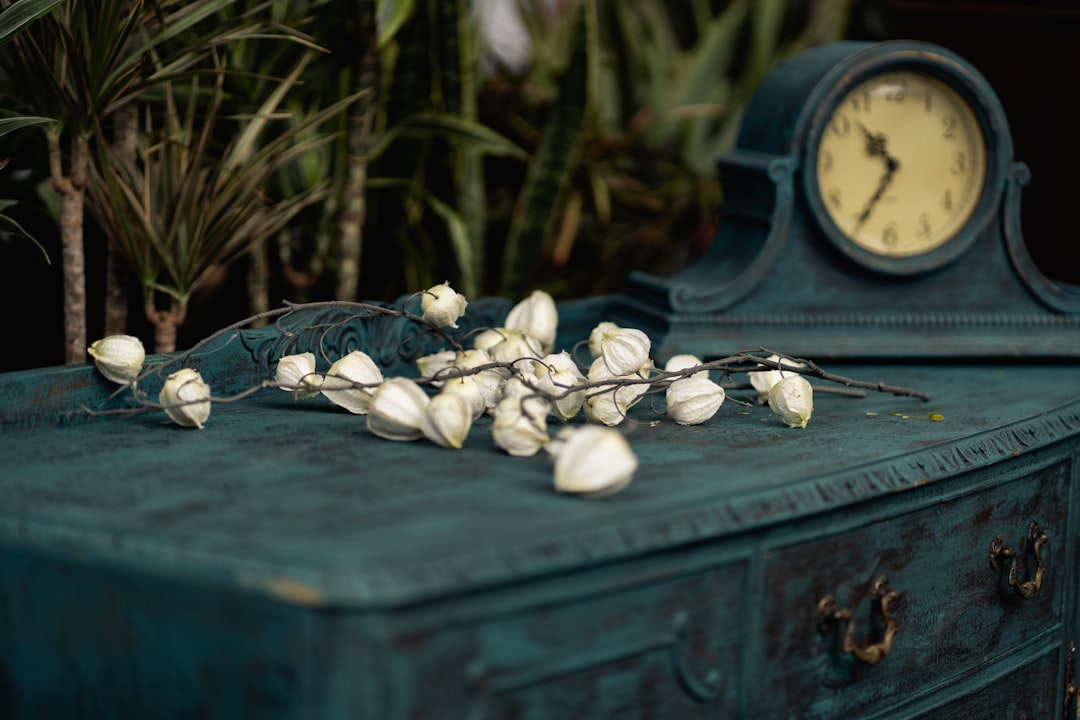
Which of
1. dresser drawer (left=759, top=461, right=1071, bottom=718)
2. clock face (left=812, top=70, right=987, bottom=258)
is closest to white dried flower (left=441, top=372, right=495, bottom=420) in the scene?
dresser drawer (left=759, top=461, right=1071, bottom=718)

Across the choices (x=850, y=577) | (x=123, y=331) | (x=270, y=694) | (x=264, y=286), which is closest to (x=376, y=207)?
(x=264, y=286)

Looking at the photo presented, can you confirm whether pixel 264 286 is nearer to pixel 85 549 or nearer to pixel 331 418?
pixel 331 418

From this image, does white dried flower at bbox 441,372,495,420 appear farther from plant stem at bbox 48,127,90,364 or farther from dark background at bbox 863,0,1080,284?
dark background at bbox 863,0,1080,284

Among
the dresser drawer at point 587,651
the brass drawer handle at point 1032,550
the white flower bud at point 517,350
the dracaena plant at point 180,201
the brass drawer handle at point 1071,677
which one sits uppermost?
the dracaena plant at point 180,201

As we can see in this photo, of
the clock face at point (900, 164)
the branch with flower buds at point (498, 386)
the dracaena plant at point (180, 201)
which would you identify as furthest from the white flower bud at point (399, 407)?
the clock face at point (900, 164)

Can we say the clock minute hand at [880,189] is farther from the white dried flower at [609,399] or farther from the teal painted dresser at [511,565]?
the white dried flower at [609,399]

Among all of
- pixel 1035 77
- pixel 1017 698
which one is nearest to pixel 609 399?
pixel 1017 698

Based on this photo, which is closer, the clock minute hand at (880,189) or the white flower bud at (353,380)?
the white flower bud at (353,380)
